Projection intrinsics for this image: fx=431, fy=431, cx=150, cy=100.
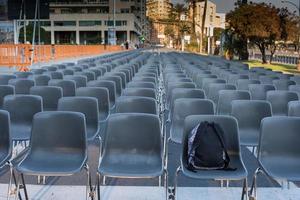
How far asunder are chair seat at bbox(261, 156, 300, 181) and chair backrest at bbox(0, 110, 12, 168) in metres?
2.48

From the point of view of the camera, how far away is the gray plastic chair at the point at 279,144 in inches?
165

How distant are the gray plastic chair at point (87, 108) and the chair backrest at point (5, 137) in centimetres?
94

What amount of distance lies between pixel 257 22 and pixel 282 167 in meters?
24.4

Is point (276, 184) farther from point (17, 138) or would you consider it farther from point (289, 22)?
point (289, 22)

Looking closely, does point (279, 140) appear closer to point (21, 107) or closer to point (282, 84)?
point (21, 107)

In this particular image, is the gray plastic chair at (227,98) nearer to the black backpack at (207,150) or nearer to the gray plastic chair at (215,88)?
the gray plastic chair at (215,88)

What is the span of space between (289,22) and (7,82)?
2405 centimetres

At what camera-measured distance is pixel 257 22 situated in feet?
89.5

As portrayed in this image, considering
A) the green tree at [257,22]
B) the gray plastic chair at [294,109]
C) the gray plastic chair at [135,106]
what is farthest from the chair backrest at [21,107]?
the green tree at [257,22]

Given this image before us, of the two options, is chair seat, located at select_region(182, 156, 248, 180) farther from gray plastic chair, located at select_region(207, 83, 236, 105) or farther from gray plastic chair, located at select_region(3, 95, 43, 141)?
gray plastic chair, located at select_region(207, 83, 236, 105)

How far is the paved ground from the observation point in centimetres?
436

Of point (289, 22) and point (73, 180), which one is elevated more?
point (289, 22)

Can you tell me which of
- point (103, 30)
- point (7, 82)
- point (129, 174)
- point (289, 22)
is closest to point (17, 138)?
point (129, 174)

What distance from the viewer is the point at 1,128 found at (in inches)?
169
